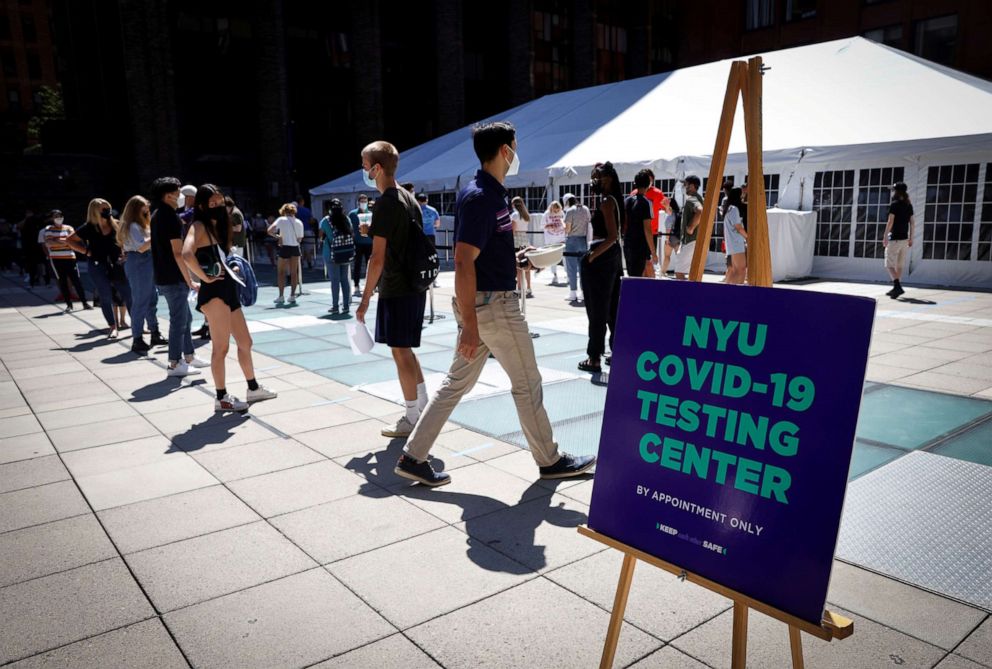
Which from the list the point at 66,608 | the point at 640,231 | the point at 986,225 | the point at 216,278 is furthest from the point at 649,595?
the point at 986,225

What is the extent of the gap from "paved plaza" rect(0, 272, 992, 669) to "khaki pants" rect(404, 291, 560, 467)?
11.3 inches

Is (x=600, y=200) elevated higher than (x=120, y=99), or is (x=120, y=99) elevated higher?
(x=120, y=99)

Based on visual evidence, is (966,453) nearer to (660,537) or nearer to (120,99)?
(660,537)

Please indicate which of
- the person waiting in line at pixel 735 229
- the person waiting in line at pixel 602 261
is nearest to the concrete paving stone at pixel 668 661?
the person waiting in line at pixel 602 261

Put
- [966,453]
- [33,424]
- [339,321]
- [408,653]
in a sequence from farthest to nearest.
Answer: [339,321], [33,424], [966,453], [408,653]

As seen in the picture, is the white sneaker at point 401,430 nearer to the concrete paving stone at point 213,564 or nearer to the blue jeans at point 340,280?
the concrete paving stone at point 213,564

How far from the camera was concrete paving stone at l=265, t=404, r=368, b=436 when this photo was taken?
5.41m

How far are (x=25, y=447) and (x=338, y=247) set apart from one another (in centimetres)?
650

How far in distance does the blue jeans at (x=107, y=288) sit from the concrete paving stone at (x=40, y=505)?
6.00m

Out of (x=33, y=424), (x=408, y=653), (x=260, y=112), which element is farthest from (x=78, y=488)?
(x=260, y=112)

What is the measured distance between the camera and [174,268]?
288 inches

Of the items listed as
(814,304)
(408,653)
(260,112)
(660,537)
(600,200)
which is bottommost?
(408,653)

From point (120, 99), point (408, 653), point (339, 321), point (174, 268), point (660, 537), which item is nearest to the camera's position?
point (660, 537)

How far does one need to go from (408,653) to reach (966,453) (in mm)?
3958
